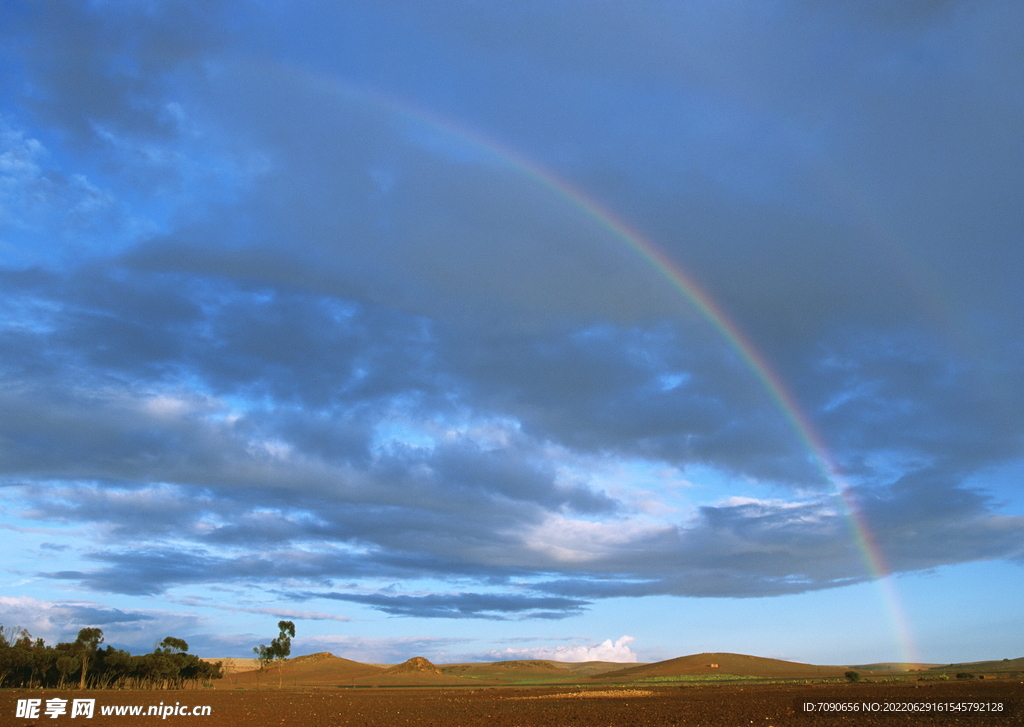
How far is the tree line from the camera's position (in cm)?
10138

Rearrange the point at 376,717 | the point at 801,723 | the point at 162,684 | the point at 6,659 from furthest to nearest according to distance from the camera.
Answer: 1. the point at 162,684
2. the point at 6,659
3. the point at 376,717
4. the point at 801,723

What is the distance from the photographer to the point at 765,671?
194250 millimetres

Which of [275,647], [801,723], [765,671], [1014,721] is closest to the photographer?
[1014,721]

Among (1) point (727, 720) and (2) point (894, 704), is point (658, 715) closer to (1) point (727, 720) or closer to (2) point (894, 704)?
(1) point (727, 720)

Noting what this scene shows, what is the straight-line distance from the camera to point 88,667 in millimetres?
106750

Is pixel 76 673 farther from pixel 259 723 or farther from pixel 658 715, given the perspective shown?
pixel 658 715

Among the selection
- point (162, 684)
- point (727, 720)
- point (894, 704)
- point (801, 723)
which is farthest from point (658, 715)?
point (162, 684)

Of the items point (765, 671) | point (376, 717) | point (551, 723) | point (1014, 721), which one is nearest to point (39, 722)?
point (376, 717)

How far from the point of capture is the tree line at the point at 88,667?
10138 centimetres

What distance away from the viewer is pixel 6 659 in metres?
99.4

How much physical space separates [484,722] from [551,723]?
4246 mm

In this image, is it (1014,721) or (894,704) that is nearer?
(1014,721)

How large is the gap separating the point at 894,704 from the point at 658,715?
56.4 feet

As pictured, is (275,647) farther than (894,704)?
Yes
